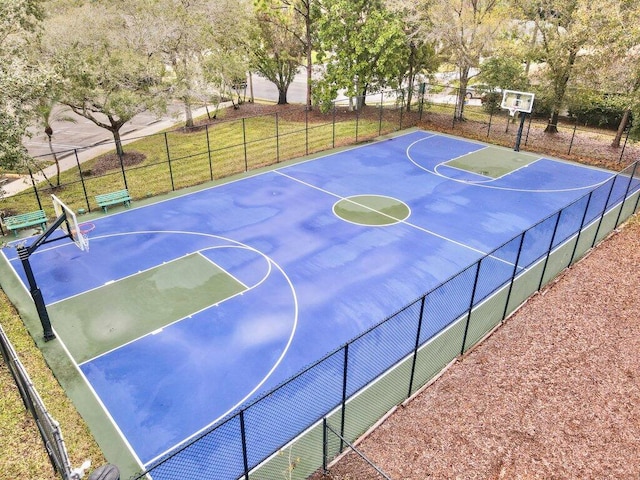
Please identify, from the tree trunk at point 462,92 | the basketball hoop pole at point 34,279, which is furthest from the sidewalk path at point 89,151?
the tree trunk at point 462,92

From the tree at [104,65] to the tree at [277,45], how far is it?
11.0 meters

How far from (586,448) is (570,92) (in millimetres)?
23265

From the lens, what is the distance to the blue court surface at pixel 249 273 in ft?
33.7

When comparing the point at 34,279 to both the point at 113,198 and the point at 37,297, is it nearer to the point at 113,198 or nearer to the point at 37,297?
the point at 37,297

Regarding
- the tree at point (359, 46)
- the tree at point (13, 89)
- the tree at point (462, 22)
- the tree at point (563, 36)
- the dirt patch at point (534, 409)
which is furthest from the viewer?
the tree at point (359, 46)

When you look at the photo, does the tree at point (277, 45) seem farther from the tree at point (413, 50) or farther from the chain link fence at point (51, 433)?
the chain link fence at point (51, 433)

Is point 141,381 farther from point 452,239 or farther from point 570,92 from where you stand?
point 570,92

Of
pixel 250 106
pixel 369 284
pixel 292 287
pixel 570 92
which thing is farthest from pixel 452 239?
pixel 250 106

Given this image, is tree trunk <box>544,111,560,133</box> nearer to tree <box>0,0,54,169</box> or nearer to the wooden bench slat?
the wooden bench slat

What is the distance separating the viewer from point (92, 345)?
1125cm

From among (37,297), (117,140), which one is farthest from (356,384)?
(117,140)

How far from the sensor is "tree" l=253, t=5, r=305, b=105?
105ft

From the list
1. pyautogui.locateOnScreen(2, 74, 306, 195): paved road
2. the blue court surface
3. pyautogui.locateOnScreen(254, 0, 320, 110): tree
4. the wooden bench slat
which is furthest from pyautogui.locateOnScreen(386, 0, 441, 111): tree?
the wooden bench slat

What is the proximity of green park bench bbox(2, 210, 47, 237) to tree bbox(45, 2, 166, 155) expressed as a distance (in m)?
5.47
